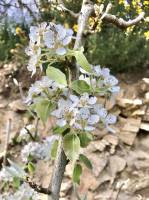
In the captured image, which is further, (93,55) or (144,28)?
(93,55)

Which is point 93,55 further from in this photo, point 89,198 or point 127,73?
point 89,198

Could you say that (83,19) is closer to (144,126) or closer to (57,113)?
(57,113)

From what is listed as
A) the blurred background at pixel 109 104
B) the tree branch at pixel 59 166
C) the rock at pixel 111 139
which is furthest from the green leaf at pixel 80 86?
the rock at pixel 111 139

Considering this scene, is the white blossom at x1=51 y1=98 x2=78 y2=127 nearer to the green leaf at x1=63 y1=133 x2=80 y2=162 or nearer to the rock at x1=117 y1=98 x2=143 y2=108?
the green leaf at x1=63 y1=133 x2=80 y2=162

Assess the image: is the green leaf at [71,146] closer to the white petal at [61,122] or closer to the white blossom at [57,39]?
the white petal at [61,122]

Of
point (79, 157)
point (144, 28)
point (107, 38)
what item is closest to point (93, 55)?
point (107, 38)

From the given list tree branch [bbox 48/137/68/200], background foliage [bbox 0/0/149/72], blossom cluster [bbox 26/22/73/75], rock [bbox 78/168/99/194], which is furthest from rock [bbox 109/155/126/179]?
blossom cluster [bbox 26/22/73/75]
